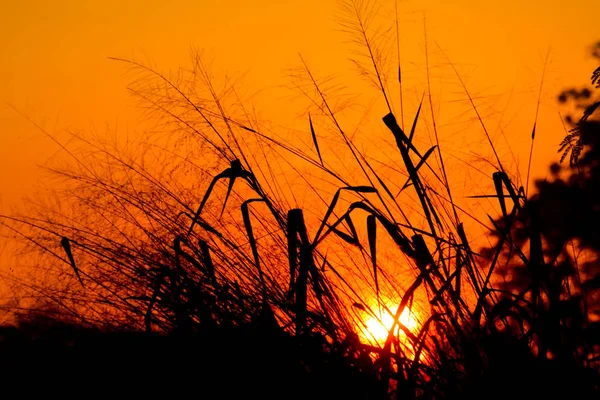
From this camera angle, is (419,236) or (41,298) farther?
(41,298)

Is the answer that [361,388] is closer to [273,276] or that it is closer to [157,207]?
[273,276]

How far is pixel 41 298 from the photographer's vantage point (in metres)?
2.40

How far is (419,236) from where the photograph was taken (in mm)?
1661

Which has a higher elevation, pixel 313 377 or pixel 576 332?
pixel 576 332

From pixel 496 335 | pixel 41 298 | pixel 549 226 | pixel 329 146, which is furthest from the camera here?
pixel 549 226

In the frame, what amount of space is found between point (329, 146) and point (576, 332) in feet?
2.68

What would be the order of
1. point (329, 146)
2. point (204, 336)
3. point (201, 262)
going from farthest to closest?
point (329, 146), point (201, 262), point (204, 336)

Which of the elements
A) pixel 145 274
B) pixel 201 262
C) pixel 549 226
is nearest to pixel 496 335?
pixel 201 262

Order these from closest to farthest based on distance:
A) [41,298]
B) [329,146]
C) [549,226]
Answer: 1. [329,146]
2. [41,298]
3. [549,226]

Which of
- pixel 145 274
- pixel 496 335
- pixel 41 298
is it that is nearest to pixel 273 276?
pixel 145 274

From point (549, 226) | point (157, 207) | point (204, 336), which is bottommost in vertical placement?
point (204, 336)

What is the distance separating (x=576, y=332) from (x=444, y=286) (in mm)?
312

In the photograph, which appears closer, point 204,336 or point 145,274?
point 204,336

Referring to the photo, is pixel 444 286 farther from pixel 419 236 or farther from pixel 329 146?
pixel 329 146
